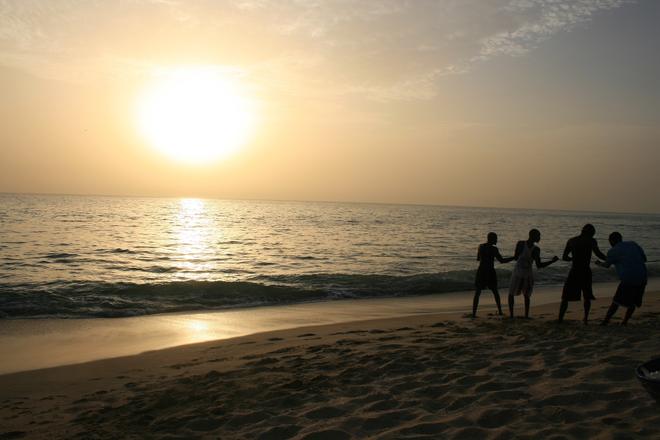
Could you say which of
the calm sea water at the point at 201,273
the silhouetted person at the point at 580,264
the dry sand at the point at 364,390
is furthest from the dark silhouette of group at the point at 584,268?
the calm sea water at the point at 201,273

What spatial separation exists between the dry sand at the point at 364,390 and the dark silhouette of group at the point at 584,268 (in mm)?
612

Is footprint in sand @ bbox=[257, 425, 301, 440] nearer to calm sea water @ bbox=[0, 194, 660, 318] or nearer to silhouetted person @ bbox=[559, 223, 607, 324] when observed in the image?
silhouetted person @ bbox=[559, 223, 607, 324]

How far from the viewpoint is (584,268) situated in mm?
9141

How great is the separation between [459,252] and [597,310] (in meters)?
18.6

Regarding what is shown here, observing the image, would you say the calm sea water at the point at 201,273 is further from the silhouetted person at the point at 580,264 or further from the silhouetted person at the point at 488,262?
the silhouetted person at the point at 580,264

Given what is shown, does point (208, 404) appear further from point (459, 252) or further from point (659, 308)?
point (459, 252)

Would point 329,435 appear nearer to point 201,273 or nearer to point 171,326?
point 171,326

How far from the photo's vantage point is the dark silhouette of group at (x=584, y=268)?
847cm

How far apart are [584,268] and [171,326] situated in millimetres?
8777

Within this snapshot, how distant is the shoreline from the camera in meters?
8.63

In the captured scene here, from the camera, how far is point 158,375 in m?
7.12

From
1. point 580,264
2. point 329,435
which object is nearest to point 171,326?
point 329,435

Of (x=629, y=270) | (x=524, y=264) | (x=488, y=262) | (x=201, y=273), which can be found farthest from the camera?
(x=201, y=273)

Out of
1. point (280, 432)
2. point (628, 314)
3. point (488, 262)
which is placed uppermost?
point (488, 262)
